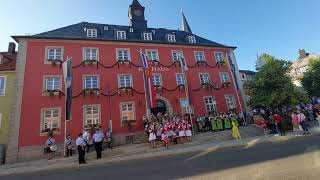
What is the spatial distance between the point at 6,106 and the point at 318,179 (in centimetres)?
2437

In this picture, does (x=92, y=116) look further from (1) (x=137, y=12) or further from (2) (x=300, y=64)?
(2) (x=300, y=64)

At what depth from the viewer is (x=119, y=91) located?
23.7m

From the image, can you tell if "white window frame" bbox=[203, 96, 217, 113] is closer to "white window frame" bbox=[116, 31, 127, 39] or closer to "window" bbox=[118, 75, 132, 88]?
"window" bbox=[118, 75, 132, 88]

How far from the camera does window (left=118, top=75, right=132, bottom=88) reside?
24450 mm

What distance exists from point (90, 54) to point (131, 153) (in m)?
12.8

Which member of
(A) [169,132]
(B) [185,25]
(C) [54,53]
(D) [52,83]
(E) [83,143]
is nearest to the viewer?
(E) [83,143]

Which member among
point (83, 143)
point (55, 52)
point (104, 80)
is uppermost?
point (55, 52)

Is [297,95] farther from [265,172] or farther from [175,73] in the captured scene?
[265,172]

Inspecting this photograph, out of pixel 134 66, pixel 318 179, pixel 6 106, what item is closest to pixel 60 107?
pixel 6 106

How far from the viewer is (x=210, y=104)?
26953 mm

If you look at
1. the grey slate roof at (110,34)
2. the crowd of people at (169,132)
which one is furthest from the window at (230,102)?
the crowd of people at (169,132)

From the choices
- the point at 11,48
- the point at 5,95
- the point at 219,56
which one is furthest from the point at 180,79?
the point at 11,48

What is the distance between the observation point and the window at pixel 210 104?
87.7ft

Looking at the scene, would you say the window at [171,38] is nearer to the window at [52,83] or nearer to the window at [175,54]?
the window at [175,54]
